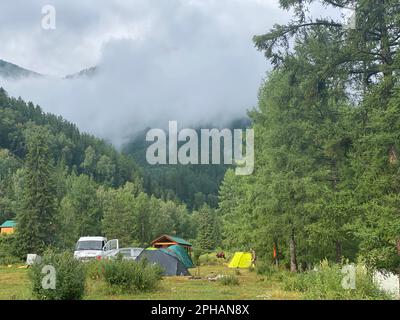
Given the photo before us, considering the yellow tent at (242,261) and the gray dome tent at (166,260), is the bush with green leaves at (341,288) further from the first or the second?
the yellow tent at (242,261)

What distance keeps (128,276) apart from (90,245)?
15.1m

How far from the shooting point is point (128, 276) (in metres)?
13.8

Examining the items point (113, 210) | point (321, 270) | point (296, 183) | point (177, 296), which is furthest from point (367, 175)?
point (113, 210)

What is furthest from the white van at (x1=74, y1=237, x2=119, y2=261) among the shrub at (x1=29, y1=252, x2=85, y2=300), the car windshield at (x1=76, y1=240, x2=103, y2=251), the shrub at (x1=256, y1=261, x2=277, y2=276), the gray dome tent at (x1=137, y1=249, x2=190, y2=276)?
the shrub at (x1=29, y1=252, x2=85, y2=300)

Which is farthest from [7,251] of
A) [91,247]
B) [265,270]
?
[265,270]

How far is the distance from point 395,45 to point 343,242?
817 cm

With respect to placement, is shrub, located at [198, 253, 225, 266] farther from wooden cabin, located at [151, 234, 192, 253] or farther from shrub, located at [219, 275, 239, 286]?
shrub, located at [219, 275, 239, 286]

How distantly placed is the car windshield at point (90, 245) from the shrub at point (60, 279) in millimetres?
16700

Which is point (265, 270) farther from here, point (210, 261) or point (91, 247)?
point (210, 261)

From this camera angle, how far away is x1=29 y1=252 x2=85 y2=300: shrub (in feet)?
36.1

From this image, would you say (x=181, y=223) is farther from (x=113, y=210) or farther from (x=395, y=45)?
(x=395, y=45)

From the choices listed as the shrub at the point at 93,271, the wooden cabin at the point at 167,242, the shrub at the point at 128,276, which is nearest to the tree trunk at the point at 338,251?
the shrub at the point at 128,276

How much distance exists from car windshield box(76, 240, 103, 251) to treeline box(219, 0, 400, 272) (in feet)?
38.3

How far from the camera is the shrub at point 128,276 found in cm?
1372
